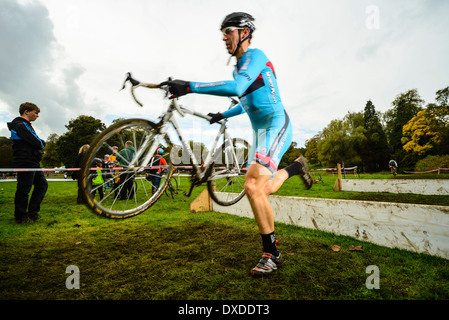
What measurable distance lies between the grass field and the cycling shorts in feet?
4.18

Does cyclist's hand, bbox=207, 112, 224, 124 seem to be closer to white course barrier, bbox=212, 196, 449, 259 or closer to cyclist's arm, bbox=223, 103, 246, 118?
cyclist's arm, bbox=223, 103, 246, 118

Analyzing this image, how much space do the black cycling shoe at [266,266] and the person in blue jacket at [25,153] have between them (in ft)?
18.7

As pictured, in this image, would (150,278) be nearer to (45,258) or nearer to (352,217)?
(45,258)

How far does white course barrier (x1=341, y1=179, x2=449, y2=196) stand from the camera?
755cm

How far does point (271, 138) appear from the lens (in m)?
2.68

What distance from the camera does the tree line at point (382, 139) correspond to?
34.3m

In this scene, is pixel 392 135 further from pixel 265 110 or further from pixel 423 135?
pixel 265 110

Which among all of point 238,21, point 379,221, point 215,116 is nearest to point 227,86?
point 238,21

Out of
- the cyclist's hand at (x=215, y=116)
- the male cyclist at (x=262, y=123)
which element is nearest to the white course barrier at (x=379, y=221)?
the male cyclist at (x=262, y=123)

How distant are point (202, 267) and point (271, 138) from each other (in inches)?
71.2

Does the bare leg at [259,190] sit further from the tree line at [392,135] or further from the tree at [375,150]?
the tree at [375,150]

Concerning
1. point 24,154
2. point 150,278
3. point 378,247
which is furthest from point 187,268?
point 24,154

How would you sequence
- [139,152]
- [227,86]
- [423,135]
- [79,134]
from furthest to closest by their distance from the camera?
[423,135]
[79,134]
[139,152]
[227,86]
